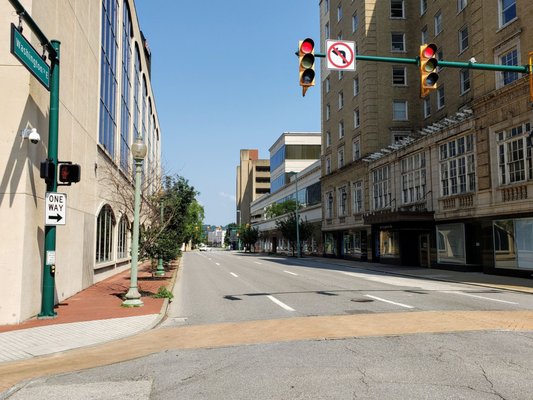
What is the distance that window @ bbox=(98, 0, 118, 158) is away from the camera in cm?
2205

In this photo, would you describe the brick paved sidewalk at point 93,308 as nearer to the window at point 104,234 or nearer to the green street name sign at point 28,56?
the window at point 104,234

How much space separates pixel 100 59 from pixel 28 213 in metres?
12.5

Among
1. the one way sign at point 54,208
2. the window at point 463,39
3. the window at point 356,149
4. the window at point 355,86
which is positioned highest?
the window at point 355,86

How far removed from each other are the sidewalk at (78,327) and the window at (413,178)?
74.3 feet

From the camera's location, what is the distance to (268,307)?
13.1 m

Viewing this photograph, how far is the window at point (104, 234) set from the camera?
21.3 metres

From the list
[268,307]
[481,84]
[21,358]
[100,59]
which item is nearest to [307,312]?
[268,307]

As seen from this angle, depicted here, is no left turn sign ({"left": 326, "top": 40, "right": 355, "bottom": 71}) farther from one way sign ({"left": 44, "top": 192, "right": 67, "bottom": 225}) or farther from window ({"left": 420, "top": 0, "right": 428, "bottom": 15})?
window ({"left": 420, "top": 0, "right": 428, "bottom": 15})

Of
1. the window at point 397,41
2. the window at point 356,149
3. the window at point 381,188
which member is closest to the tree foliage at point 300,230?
the window at point 356,149

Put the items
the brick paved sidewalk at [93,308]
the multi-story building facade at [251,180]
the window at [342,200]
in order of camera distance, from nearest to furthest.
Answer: the brick paved sidewalk at [93,308] < the window at [342,200] < the multi-story building facade at [251,180]

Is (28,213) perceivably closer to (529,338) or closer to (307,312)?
(307,312)

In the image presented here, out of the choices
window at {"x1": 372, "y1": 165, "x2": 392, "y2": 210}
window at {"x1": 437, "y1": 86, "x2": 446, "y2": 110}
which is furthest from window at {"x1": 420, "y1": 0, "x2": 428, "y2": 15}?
window at {"x1": 372, "y1": 165, "x2": 392, "y2": 210}

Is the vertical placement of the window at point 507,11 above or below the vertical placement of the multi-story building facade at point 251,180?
below

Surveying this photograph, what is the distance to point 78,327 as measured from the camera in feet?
33.0
